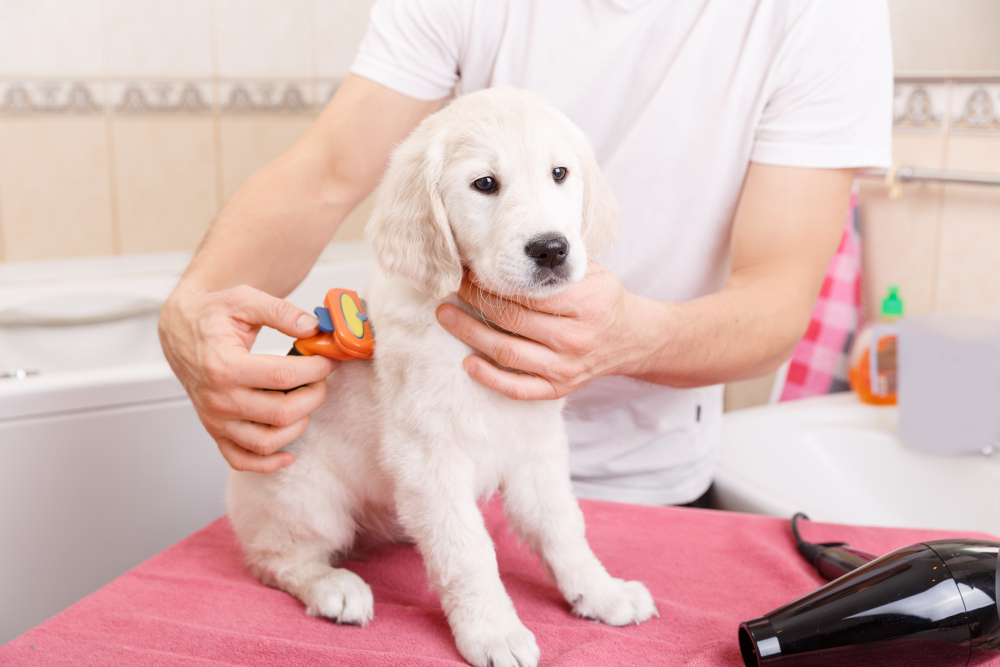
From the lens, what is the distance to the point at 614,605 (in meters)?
0.89

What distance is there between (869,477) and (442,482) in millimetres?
1208

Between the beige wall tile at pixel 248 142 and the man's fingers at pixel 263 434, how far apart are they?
6.89 ft

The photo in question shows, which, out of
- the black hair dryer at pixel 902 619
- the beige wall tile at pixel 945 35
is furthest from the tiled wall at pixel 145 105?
the black hair dryer at pixel 902 619

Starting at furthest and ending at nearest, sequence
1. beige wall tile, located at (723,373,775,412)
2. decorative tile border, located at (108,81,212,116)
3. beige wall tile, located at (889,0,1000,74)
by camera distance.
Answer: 1. decorative tile border, located at (108,81,212,116)
2. beige wall tile, located at (723,373,775,412)
3. beige wall tile, located at (889,0,1000,74)

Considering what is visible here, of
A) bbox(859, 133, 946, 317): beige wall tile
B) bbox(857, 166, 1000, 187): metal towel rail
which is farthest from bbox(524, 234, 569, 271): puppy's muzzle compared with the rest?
bbox(859, 133, 946, 317): beige wall tile

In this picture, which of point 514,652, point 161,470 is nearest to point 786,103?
point 514,652

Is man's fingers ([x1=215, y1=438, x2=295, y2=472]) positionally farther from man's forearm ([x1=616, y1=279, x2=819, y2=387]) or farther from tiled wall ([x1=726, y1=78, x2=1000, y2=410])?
tiled wall ([x1=726, y1=78, x2=1000, y2=410])

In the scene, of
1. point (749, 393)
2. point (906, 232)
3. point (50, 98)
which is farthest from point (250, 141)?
point (906, 232)

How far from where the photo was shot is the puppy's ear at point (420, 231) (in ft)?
2.77

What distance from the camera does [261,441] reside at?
0.94 metres

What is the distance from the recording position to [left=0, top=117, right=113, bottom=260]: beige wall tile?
8.44 feet

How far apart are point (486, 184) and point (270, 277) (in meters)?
0.52

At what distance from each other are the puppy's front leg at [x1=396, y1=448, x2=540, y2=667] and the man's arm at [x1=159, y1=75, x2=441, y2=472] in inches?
7.1

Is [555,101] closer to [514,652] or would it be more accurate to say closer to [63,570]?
[514,652]
